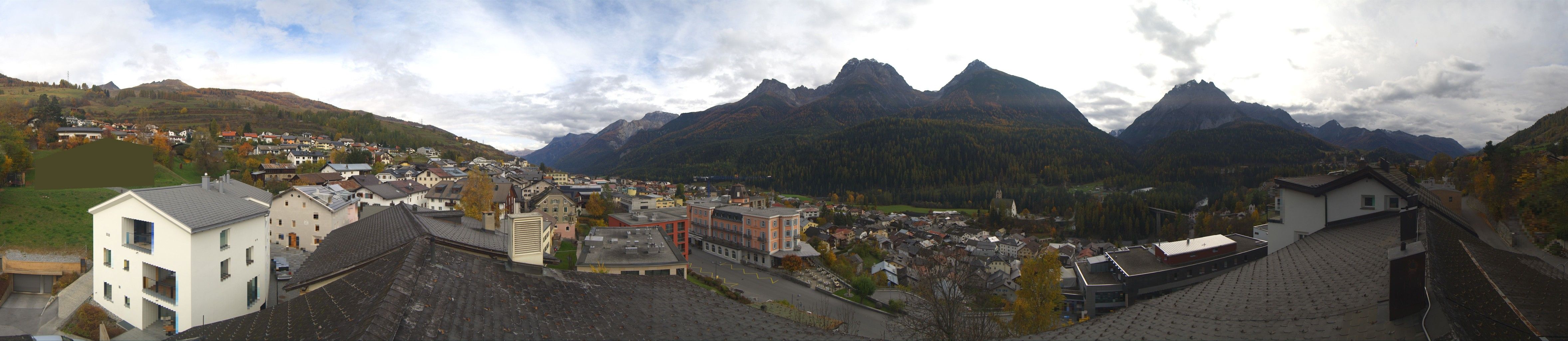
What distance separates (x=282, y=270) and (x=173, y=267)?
7.25 m

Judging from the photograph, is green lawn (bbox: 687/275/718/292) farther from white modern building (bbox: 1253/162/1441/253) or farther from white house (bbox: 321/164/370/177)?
white house (bbox: 321/164/370/177)

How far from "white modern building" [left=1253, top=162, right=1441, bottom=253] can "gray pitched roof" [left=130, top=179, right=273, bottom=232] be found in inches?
917

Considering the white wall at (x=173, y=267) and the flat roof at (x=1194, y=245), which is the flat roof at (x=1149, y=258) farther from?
the white wall at (x=173, y=267)

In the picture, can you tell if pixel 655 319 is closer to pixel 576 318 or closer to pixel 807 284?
pixel 576 318

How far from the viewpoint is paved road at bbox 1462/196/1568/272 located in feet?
31.5

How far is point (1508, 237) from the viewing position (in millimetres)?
12922

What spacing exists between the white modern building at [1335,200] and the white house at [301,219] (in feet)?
114

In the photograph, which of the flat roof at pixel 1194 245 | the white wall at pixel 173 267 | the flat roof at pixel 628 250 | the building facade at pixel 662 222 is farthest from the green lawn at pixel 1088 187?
the white wall at pixel 173 267

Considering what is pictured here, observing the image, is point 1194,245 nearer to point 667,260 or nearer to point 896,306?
point 896,306

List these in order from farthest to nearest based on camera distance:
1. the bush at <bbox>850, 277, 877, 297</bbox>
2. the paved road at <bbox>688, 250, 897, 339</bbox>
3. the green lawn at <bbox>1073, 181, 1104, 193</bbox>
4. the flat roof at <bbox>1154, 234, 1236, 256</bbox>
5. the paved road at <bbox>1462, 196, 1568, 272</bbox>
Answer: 1. the green lawn at <bbox>1073, 181, 1104, 193</bbox>
2. the bush at <bbox>850, 277, 877, 297</bbox>
3. the paved road at <bbox>688, 250, 897, 339</bbox>
4. the flat roof at <bbox>1154, 234, 1236, 256</bbox>
5. the paved road at <bbox>1462, 196, 1568, 272</bbox>

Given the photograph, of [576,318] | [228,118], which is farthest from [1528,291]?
Answer: [228,118]

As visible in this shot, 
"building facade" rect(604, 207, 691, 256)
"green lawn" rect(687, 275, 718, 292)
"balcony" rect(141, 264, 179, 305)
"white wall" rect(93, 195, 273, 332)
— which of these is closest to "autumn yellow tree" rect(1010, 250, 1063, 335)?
"green lawn" rect(687, 275, 718, 292)

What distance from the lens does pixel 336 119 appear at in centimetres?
11362

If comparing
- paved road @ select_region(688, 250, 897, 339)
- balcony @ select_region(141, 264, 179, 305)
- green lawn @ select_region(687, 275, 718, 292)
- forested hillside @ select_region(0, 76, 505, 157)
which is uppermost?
forested hillside @ select_region(0, 76, 505, 157)
